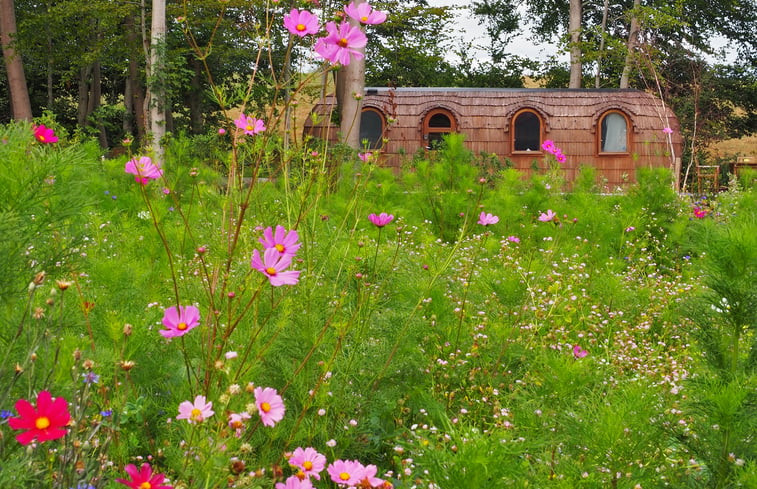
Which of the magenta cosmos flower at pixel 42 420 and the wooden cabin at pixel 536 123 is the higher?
the wooden cabin at pixel 536 123

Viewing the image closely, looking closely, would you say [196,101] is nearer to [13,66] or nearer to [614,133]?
[13,66]

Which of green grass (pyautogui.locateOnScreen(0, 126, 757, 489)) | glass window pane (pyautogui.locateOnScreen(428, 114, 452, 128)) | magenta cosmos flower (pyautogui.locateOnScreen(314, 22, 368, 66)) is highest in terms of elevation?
glass window pane (pyautogui.locateOnScreen(428, 114, 452, 128))

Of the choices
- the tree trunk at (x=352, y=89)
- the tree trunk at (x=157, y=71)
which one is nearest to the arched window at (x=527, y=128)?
the tree trunk at (x=352, y=89)

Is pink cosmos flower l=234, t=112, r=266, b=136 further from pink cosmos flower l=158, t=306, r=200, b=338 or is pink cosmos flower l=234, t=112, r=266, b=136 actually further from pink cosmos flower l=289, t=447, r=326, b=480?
pink cosmos flower l=289, t=447, r=326, b=480

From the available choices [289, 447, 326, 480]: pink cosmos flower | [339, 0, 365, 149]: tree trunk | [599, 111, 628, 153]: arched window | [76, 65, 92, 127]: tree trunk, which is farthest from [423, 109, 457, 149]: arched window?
[289, 447, 326, 480]: pink cosmos flower

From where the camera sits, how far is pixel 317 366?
242 centimetres

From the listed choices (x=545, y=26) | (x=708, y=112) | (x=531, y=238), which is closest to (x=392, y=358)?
(x=531, y=238)

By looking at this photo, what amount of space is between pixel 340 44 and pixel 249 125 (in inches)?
21.7

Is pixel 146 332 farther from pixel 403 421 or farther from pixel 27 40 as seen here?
pixel 27 40

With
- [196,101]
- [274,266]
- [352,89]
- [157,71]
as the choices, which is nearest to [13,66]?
[157,71]

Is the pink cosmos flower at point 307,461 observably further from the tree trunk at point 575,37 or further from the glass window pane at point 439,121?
the tree trunk at point 575,37

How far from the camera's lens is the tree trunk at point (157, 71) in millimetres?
13008

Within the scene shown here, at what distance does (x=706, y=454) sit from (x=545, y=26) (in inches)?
1043

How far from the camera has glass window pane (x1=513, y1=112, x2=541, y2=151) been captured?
659 inches
